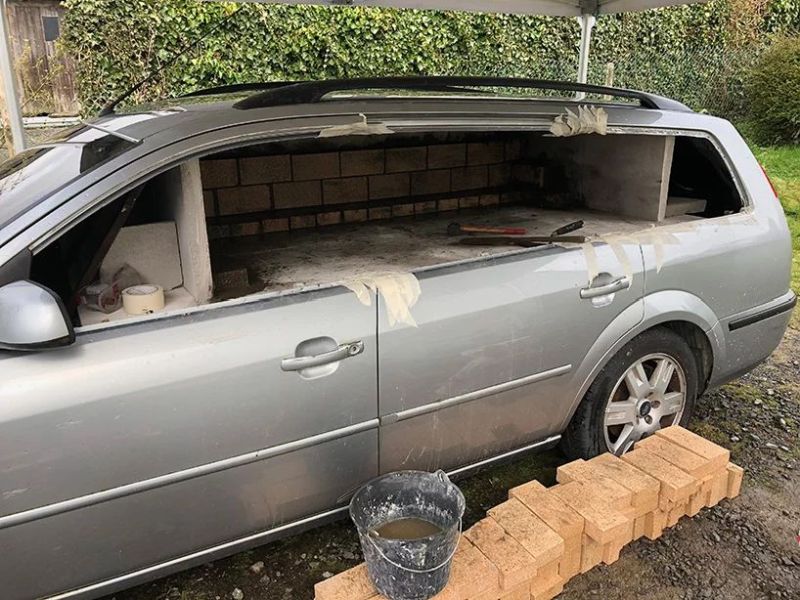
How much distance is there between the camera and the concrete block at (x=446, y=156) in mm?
3725

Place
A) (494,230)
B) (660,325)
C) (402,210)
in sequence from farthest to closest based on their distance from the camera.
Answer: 1. (402,210)
2. (494,230)
3. (660,325)

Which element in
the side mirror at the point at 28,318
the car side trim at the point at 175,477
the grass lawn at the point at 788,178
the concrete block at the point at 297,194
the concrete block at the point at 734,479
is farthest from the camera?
the grass lawn at the point at 788,178

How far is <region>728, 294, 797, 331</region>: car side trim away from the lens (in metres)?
2.99

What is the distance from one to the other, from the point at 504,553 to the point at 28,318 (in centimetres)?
159

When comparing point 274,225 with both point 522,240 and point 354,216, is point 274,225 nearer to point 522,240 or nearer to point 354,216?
point 354,216

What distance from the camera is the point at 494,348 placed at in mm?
2314

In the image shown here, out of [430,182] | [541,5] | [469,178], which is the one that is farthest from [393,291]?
[541,5]

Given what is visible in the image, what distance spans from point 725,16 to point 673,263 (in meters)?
10.6

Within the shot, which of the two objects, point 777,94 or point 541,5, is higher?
point 541,5

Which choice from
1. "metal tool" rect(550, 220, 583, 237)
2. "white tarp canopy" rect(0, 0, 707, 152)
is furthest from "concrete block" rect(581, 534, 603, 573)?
"white tarp canopy" rect(0, 0, 707, 152)

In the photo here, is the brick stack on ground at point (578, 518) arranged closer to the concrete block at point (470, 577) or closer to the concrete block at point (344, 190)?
the concrete block at point (470, 577)

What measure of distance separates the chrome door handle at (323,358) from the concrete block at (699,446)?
157 cm

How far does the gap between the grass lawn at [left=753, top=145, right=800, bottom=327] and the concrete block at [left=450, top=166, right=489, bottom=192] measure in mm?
3159

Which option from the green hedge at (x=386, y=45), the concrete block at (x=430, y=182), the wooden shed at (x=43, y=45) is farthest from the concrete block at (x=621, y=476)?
the wooden shed at (x=43, y=45)
